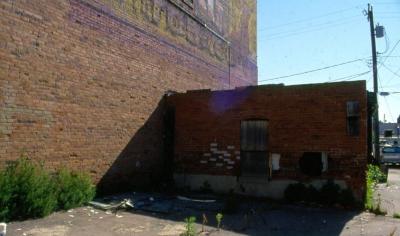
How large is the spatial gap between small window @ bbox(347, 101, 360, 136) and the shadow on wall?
593 centimetres

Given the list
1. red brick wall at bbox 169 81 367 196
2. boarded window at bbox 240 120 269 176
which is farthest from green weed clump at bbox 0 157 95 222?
boarded window at bbox 240 120 269 176

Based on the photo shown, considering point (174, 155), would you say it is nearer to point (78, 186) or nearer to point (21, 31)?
point (78, 186)

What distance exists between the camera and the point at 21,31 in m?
8.33

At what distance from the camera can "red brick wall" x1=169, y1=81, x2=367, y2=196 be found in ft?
34.3

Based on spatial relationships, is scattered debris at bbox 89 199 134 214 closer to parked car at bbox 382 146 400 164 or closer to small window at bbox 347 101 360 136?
small window at bbox 347 101 360 136

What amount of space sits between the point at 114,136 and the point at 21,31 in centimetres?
394

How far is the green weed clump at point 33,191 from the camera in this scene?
750cm

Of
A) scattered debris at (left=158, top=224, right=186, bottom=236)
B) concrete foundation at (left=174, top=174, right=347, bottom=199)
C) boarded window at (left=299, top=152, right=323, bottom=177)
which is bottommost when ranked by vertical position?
scattered debris at (left=158, top=224, right=186, bottom=236)

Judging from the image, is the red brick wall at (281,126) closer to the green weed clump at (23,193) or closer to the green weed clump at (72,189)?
the green weed clump at (72,189)

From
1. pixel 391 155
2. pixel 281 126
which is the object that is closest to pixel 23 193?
pixel 281 126

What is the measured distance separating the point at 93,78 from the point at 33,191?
3589 millimetres

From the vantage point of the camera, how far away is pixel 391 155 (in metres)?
26.8

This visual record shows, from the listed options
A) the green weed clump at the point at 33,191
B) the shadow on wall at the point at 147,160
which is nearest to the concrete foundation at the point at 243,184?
the shadow on wall at the point at 147,160

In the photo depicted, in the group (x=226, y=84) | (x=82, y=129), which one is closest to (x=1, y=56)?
(x=82, y=129)
